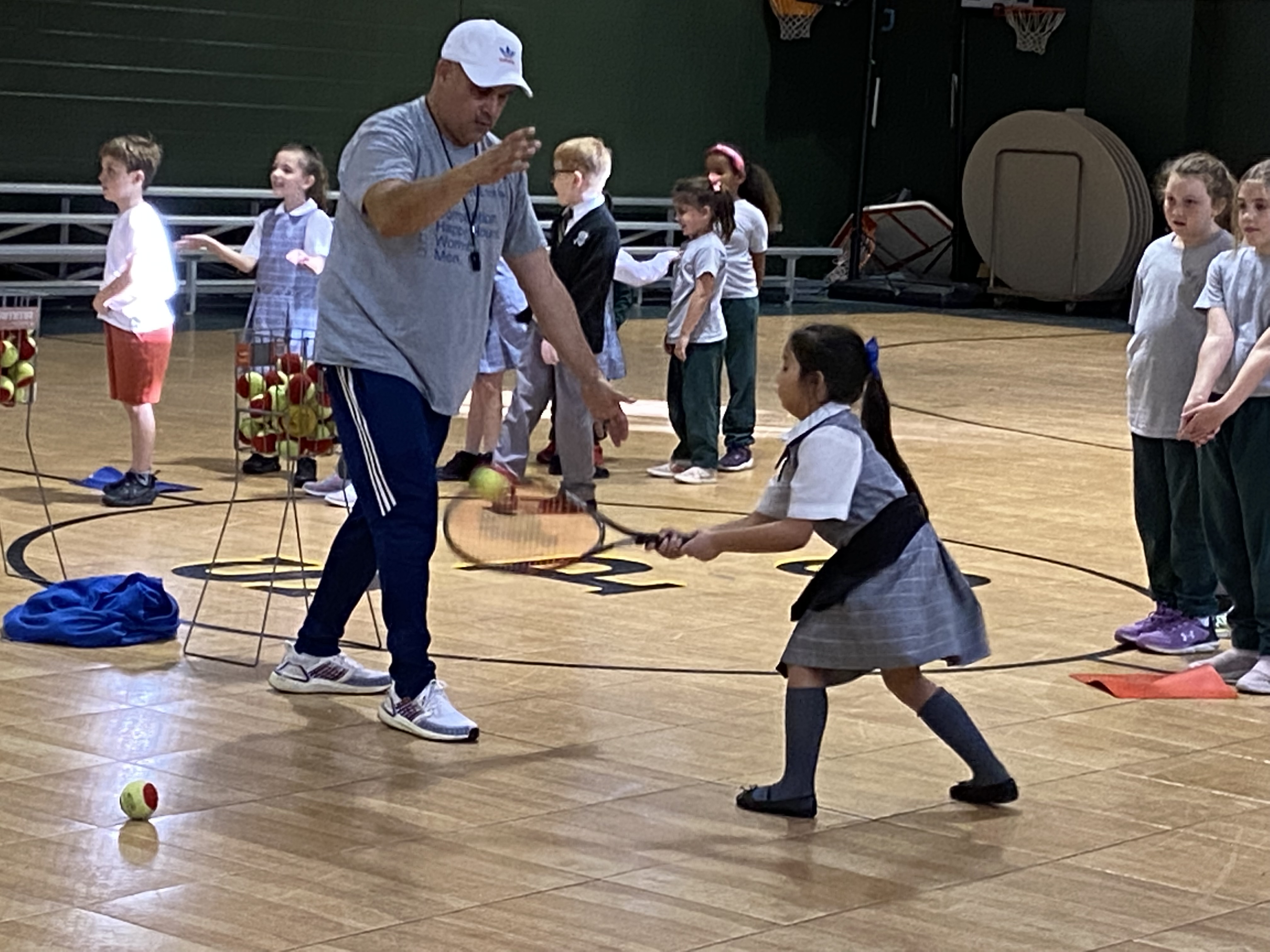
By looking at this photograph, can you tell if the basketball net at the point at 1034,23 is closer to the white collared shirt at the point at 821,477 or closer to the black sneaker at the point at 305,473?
the black sneaker at the point at 305,473

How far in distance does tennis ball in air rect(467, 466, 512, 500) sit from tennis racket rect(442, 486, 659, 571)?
0.02 metres

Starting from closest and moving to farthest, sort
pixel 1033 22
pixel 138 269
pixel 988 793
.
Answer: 1. pixel 988 793
2. pixel 138 269
3. pixel 1033 22

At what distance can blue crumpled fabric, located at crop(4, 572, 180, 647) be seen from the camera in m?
6.82

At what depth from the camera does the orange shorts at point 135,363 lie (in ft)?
31.9

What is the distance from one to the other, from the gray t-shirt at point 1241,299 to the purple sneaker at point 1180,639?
0.88 metres

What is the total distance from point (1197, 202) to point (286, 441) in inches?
126

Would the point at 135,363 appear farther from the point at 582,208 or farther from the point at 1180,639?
the point at 1180,639

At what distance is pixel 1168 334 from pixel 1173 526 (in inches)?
25.9

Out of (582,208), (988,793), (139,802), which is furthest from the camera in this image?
(582,208)

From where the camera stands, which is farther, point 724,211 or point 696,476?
point 724,211

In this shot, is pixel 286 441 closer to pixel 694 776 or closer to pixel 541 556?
pixel 541 556

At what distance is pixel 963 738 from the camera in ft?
17.5

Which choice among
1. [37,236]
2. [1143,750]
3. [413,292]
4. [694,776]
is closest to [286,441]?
[413,292]

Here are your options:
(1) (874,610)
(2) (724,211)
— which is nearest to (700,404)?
(2) (724,211)
